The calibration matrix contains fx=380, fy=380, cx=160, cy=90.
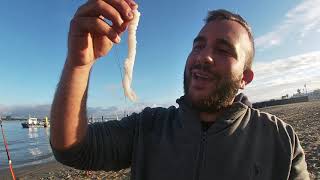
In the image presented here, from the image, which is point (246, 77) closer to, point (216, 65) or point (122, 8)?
point (216, 65)

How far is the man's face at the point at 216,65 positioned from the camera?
10.2ft

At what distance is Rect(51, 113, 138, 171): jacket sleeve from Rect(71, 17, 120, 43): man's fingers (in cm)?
80

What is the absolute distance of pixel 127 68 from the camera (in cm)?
269

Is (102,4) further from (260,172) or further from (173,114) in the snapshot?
(260,172)

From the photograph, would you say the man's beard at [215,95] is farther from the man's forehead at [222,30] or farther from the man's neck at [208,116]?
the man's forehead at [222,30]

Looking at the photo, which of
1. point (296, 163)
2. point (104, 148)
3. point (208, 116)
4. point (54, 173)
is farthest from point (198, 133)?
point (54, 173)

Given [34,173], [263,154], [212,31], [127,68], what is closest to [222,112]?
[263,154]

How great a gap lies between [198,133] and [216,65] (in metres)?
0.59

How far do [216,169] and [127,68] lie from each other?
1049 mm

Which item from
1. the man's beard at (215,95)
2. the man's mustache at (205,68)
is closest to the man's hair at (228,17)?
the man's beard at (215,95)

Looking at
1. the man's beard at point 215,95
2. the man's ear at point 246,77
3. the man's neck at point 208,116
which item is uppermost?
the man's ear at point 246,77

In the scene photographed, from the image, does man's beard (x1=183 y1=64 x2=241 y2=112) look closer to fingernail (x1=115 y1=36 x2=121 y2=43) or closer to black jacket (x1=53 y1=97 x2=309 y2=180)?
black jacket (x1=53 y1=97 x2=309 y2=180)

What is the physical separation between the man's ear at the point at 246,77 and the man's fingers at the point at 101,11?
1743mm

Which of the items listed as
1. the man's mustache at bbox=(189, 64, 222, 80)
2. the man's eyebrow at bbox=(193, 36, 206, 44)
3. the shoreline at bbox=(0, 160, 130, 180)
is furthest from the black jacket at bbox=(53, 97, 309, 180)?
the shoreline at bbox=(0, 160, 130, 180)
